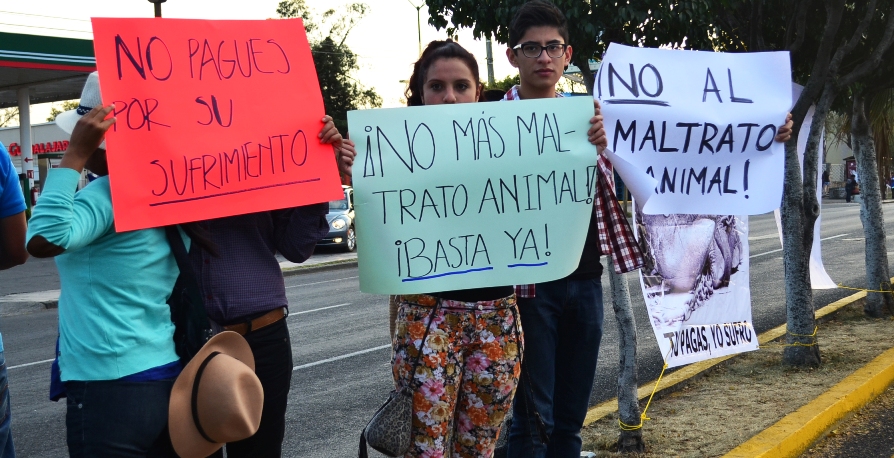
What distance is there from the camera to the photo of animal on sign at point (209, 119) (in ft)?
7.86

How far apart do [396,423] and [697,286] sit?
241cm

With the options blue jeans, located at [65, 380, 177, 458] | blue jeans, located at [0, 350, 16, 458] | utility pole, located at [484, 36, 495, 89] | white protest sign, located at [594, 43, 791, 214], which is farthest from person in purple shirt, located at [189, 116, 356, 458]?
utility pole, located at [484, 36, 495, 89]

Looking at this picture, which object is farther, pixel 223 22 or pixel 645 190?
pixel 645 190

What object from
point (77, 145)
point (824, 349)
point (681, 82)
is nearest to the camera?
point (77, 145)

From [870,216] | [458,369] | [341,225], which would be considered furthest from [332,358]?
[341,225]

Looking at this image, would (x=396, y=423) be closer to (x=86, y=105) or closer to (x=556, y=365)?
(x=556, y=365)

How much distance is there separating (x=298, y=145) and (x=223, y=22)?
436 mm

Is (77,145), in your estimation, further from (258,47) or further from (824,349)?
(824,349)

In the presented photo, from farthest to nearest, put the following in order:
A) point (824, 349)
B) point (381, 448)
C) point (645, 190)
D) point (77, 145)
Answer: point (824, 349) < point (645, 190) < point (381, 448) < point (77, 145)

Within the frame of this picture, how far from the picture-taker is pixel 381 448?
106 inches

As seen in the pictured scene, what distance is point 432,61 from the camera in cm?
289

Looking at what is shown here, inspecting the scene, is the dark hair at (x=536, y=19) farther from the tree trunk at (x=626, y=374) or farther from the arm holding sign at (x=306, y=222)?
the tree trunk at (x=626, y=374)

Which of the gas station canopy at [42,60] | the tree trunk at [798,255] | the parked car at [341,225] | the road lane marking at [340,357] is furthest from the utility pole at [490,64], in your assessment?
the tree trunk at [798,255]

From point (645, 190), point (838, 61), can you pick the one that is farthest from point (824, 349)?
point (645, 190)
